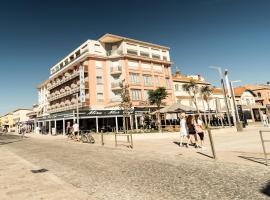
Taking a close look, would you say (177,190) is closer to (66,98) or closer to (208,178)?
(208,178)

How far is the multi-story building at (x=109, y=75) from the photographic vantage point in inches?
1503

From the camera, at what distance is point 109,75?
40375mm

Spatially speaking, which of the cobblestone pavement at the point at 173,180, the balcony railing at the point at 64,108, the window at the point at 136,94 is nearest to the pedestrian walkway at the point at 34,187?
the cobblestone pavement at the point at 173,180

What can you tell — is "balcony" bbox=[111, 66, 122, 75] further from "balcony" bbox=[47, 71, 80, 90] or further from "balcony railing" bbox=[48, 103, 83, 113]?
"balcony railing" bbox=[48, 103, 83, 113]

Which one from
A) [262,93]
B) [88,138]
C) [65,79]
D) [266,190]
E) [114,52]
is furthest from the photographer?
[262,93]

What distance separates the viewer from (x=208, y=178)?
5.67 meters

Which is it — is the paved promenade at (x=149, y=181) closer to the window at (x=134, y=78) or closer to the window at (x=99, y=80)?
the window at (x=99, y=80)

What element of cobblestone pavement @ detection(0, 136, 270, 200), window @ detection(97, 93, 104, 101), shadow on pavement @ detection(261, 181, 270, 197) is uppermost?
window @ detection(97, 93, 104, 101)

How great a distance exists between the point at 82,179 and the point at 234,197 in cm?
405

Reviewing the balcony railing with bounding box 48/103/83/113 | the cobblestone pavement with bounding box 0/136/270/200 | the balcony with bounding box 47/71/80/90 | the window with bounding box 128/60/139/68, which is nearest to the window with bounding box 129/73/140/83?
the window with bounding box 128/60/139/68

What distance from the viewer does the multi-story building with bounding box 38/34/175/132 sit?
125ft

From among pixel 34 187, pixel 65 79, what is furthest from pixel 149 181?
pixel 65 79

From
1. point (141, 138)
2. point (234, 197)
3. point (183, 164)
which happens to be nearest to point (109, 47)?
point (141, 138)

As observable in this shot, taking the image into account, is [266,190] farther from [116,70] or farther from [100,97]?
[116,70]
